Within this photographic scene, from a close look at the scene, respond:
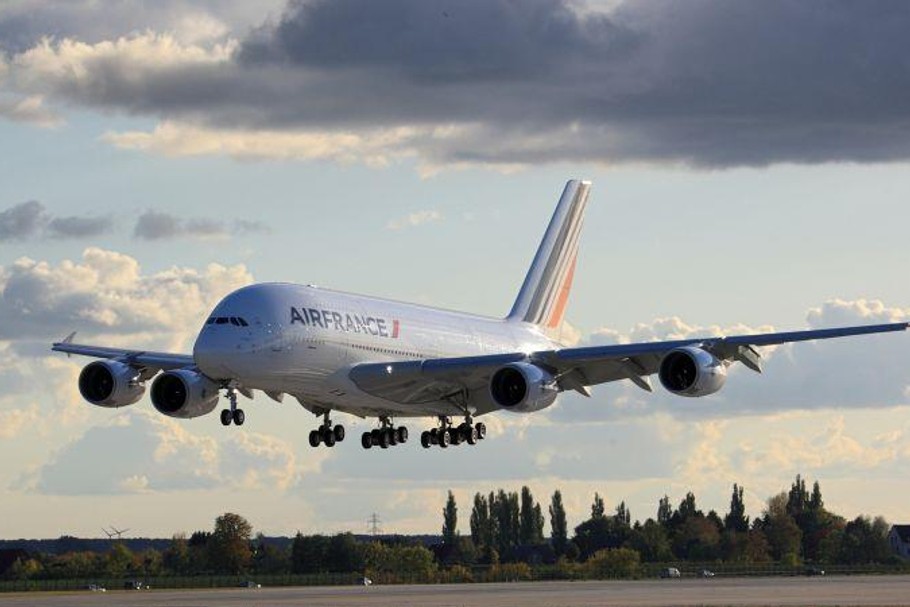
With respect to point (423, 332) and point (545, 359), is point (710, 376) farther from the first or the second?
point (423, 332)

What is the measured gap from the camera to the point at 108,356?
339 ft

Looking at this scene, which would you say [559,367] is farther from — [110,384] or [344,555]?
[344,555]

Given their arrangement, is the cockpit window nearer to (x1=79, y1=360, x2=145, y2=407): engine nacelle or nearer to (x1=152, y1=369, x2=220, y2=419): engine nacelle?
(x1=152, y1=369, x2=220, y2=419): engine nacelle

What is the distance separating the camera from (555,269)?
124 m

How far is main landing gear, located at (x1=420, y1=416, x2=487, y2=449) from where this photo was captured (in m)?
104

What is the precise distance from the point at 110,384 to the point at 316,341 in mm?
15651

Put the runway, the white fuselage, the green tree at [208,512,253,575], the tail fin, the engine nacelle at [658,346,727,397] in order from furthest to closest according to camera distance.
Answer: the green tree at [208,512,253,575]
the tail fin
the runway
the engine nacelle at [658,346,727,397]
the white fuselage

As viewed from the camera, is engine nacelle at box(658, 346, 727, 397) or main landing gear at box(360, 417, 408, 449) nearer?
engine nacelle at box(658, 346, 727, 397)

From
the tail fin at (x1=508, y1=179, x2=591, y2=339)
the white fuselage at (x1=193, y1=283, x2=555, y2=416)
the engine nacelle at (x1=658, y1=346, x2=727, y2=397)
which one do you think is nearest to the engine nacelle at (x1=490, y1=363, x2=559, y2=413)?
the white fuselage at (x1=193, y1=283, x2=555, y2=416)

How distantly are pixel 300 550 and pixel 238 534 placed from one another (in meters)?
7.63

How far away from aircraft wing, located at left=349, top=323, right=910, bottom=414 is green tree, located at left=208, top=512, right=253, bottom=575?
92.7m

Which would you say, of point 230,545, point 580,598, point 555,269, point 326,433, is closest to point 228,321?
point 326,433

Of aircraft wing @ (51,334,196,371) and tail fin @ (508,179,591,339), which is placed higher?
tail fin @ (508,179,591,339)

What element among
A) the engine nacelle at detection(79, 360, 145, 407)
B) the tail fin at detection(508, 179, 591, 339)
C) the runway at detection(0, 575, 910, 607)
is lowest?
the runway at detection(0, 575, 910, 607)
